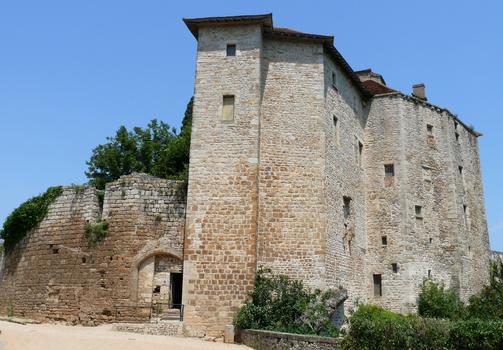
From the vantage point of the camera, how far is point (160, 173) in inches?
1198

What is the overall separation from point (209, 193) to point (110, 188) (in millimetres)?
4697

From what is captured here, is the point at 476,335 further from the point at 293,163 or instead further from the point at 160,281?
the point at 160,281

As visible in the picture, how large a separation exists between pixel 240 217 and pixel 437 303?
33.3ft

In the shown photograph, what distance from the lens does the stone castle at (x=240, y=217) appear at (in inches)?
688

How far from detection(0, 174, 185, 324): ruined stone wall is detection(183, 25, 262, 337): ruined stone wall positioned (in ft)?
6.35

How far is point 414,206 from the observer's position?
Result: 24.0 metres

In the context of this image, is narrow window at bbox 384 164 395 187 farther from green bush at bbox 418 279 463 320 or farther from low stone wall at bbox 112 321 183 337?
low stone wall at bbox 112 321 183 337

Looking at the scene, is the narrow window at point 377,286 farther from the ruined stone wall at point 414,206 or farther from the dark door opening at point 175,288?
the dark door opening at point 175,288

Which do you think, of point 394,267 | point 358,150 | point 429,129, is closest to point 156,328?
point 394,267

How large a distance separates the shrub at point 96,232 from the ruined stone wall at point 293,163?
605 centimetres

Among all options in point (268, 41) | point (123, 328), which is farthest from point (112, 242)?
point (268, 41)

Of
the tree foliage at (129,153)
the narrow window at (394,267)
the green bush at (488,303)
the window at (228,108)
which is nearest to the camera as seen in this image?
the window at (228,108)

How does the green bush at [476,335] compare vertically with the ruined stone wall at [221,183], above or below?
below

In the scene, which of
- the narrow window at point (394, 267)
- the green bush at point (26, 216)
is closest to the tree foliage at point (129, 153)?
the green bush at point (26, 216)
